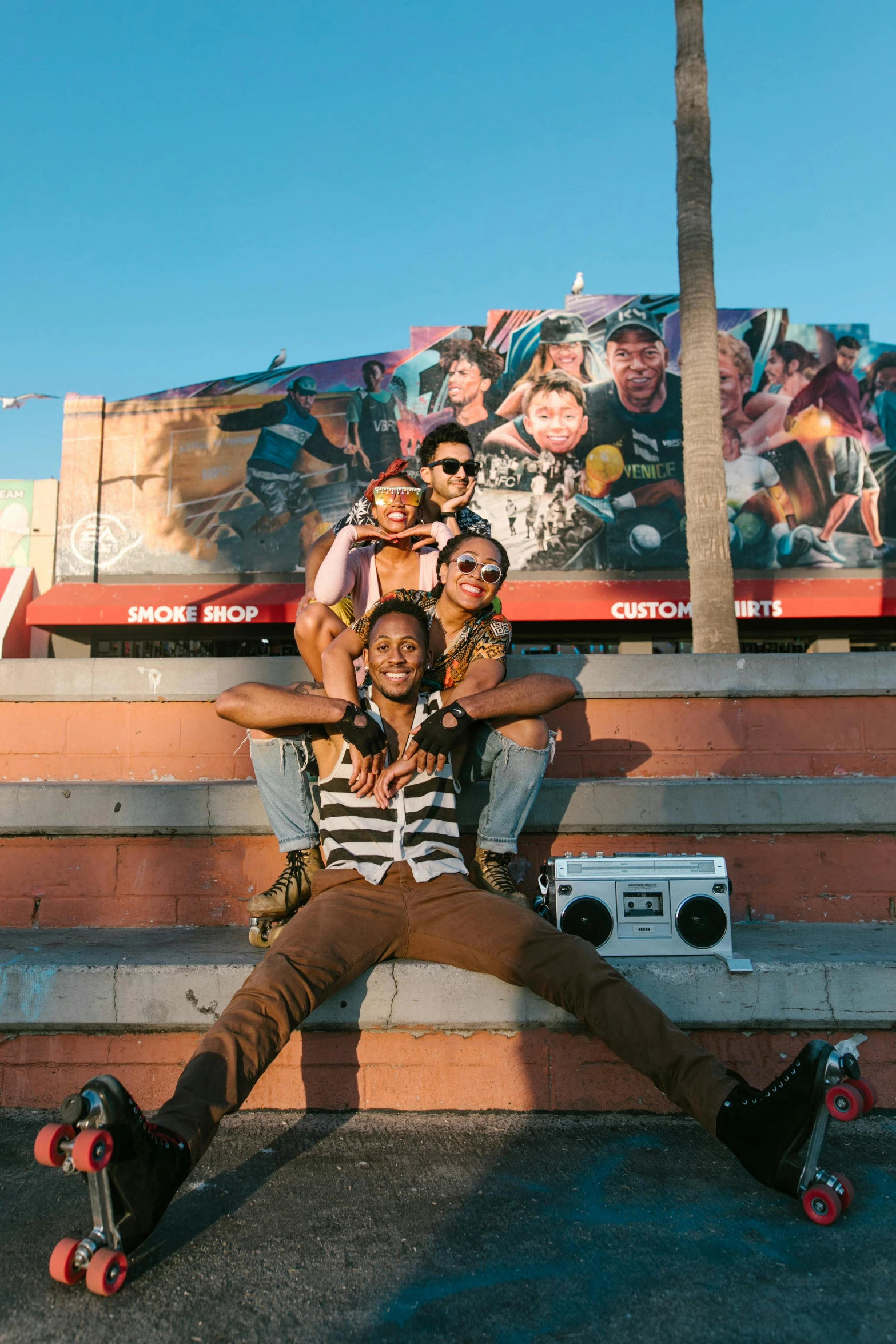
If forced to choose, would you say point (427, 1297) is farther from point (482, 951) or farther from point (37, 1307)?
point (482, 951)

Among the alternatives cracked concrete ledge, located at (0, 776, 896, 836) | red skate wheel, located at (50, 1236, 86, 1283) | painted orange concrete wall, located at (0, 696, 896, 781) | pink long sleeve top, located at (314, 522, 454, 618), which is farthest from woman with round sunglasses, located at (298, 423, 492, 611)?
red skate wheel, located at (50, 1236, 86, 1283)

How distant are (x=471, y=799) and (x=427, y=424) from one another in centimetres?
1374

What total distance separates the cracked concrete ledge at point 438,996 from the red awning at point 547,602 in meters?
12.1

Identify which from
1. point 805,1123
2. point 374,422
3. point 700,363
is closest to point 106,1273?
point 805,1123

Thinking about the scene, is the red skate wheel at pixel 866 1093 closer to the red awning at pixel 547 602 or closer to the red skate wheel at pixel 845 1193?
the red skate wheel at pixel 845 1193

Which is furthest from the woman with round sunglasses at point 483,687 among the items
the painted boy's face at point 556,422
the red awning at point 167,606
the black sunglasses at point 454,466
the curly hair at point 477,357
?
the curly hair at point 477,357

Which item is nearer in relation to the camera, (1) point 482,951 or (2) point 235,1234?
(2) point 235,1234

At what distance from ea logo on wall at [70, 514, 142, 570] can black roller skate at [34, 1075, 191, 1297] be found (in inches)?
623

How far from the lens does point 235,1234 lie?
1.97m

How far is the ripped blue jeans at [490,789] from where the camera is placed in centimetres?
324

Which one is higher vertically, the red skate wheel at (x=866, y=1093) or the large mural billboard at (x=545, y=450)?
the large mural billboard at (x=545, y=450)

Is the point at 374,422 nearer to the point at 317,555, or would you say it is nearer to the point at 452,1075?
the point at 317,555

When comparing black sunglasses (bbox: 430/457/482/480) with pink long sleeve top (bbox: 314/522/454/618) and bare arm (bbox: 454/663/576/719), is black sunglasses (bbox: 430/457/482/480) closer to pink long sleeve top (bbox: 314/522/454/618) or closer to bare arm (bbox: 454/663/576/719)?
pink long sleeve top (bbox: 314/522/454/618)

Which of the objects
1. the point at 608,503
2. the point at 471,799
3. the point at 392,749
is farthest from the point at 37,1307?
the point at 608,503
